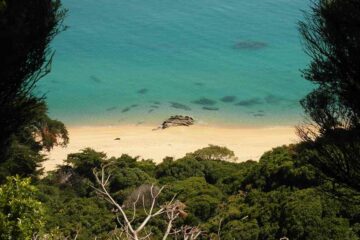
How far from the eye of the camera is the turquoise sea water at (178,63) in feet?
133

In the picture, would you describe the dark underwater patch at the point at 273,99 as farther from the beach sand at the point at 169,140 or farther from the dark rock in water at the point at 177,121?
the dark rock in water at the point at 177,121

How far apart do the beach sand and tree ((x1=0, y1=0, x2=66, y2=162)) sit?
17502mm

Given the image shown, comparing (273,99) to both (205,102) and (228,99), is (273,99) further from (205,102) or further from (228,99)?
(205,102)

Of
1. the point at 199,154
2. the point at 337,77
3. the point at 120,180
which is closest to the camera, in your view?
the point at 337,77

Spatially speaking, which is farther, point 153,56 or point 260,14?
point 260,14

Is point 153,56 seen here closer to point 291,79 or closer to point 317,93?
point 291,79

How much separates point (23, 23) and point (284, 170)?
1124 centimetres

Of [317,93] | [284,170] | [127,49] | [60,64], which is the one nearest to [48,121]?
[284,170]

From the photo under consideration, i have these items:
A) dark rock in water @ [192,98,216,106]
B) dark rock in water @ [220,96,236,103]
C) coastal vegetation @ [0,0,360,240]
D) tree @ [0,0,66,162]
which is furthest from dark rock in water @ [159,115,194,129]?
tree @ [0,0,66,162]

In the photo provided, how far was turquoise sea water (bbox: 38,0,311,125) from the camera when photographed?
40.6 metres

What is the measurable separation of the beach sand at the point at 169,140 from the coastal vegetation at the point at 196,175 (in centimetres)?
446

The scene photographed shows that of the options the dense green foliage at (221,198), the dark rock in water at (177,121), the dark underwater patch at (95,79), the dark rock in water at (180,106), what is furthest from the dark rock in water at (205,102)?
the dense green foliage at (221,198)

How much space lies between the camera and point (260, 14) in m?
65.7

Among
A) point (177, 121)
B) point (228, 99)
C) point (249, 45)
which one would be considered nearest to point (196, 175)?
point (177, 121)
